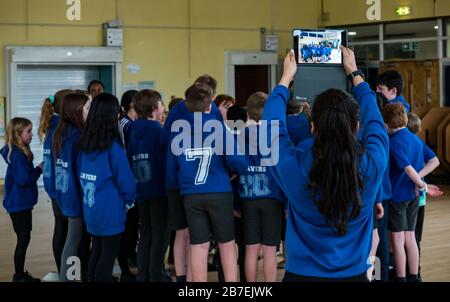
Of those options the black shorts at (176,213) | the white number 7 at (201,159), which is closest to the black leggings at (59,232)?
the black shorts at (176,213)

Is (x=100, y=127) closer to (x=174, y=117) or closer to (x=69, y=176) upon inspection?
(x=69, y=176)

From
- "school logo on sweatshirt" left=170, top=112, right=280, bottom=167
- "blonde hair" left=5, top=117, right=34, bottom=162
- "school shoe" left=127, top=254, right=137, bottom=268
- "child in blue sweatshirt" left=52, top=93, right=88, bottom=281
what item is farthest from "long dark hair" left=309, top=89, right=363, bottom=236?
"school shoe" left=127, top=254, right=137, bottom=268

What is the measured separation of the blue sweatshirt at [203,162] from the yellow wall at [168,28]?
8.82m

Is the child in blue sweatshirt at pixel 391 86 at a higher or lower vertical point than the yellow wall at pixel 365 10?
lower

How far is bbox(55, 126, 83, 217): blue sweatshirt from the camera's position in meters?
5.40

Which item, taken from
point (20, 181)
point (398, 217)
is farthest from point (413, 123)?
point (20, 181)

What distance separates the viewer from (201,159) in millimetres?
5270

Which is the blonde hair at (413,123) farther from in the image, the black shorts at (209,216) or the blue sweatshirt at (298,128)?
the black shorts at (209,216)

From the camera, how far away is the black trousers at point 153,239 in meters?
5.82

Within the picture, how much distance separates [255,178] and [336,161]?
→ 2590 mm

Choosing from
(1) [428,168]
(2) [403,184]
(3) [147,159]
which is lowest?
(2) [403,184]

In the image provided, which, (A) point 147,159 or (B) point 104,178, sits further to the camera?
(A) point 147,159

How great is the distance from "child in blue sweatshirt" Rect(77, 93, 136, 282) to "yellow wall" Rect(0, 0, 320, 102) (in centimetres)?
885
